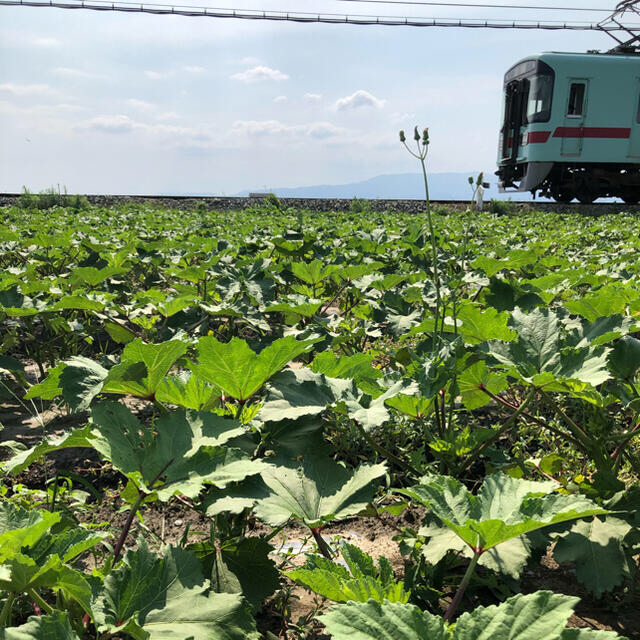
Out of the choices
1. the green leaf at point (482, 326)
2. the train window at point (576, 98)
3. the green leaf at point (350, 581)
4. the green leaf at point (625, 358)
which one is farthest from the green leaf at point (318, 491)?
the train window at point (576, 98)

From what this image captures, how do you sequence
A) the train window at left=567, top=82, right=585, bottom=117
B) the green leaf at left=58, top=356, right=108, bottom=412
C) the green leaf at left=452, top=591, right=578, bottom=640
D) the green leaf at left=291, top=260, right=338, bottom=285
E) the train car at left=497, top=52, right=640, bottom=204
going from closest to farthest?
the green leaf at left=452, top=591, right=578, bottom=640 → the green leaf at left=58, top=356, right=108, bottom=412 → the green leaf at left=291, top=260, right=338, bottom=285 → the train car at left=497, top=52, right=640, bottom=204 → the train window at left=567, top=82, right=585, bottom=117

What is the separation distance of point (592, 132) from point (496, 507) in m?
17.2

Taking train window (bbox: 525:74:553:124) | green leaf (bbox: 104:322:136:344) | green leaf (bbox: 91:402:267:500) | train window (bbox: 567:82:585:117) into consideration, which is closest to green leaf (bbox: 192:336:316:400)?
green leaf (bbox: 91:402:267:500)

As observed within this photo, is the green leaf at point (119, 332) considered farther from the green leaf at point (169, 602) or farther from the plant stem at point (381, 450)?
the green leaf at point (169, 602)

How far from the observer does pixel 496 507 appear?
1.15 meters

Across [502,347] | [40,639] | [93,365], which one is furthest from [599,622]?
[93,365]

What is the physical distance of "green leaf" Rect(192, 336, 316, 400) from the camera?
1408 millimetres

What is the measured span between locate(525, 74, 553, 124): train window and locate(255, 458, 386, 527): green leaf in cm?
1642

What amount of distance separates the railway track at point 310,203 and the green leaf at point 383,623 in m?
15.9

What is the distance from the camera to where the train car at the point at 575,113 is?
15109 millimetres

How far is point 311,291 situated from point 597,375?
91.5 inches

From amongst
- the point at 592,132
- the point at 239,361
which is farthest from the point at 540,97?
the point at 239,361

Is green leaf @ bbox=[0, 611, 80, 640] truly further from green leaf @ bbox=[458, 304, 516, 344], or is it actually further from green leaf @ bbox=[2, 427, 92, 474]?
green leaf @ bbox=[458, 304, 516, 344]

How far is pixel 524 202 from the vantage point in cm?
1697
